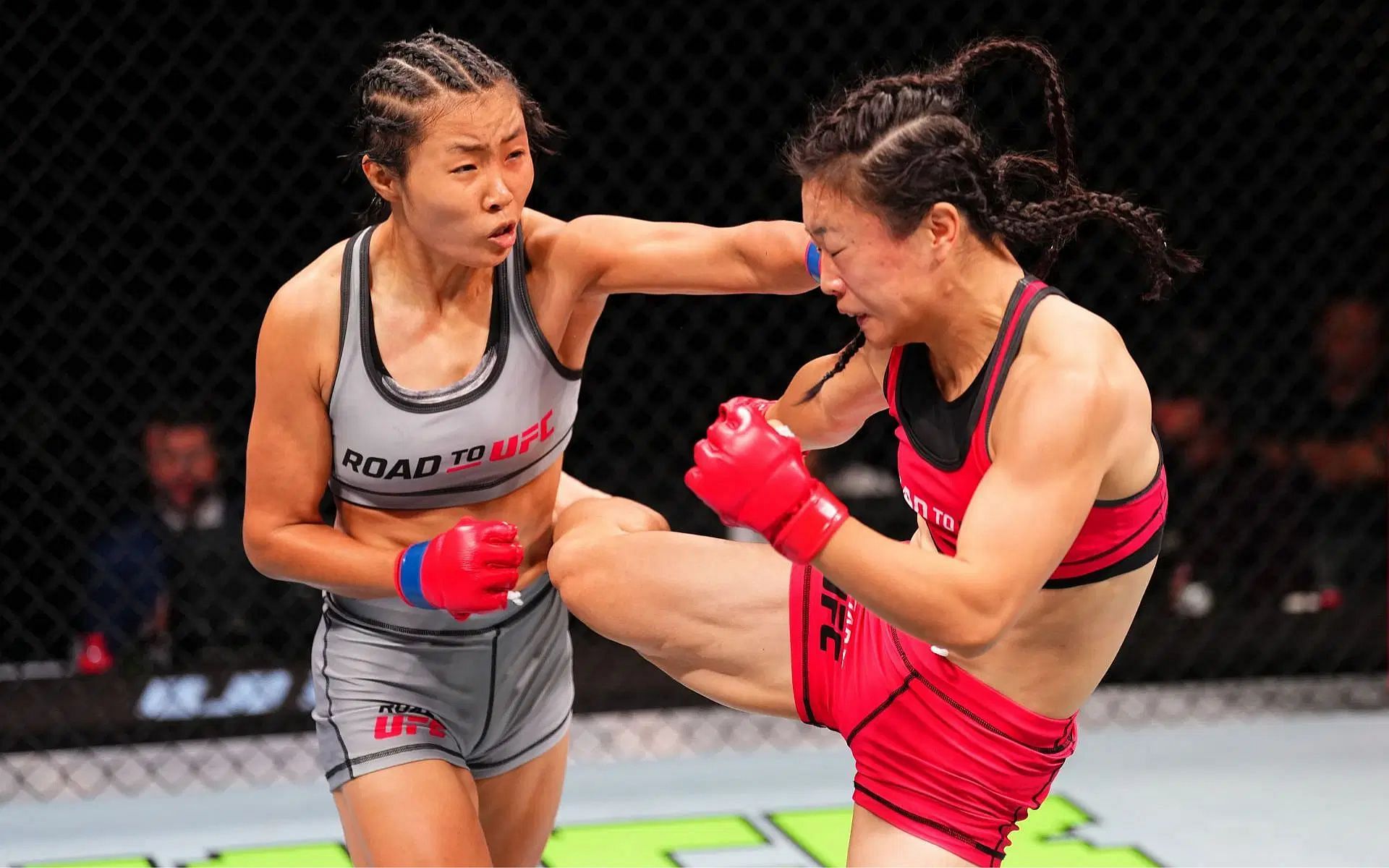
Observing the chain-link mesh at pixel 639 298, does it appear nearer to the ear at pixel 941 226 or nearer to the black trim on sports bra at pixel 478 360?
the black trim on sports bra at pixel 478 360

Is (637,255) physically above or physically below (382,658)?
above

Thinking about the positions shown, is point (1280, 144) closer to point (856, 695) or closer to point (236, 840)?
point (856, 695)

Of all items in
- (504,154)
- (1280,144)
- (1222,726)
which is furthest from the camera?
(1280,144)

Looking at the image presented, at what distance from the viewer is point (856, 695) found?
1790 mm

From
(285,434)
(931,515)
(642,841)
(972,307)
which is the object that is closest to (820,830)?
(642,841)

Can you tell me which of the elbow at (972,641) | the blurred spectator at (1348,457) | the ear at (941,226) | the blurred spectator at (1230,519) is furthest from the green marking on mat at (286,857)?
the blurred spectator at (1348,457)

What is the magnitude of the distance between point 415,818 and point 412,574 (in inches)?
11.3

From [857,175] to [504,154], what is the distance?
44cm

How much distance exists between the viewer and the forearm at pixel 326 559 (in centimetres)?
180

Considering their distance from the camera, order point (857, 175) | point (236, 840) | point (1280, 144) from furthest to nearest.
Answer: point (1280, 144)
point (236, 840)
point (857, 175)

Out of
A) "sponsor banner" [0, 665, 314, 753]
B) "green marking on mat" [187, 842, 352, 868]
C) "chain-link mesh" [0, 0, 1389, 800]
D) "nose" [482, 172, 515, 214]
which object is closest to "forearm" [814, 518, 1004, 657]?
"nose" [482, 172, 515, 214]

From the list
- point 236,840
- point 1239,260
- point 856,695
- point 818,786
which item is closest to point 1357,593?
point 1239,260

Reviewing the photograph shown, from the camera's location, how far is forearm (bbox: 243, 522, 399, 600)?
5.91 ft

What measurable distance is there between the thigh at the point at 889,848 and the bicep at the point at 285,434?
2.49 ft
